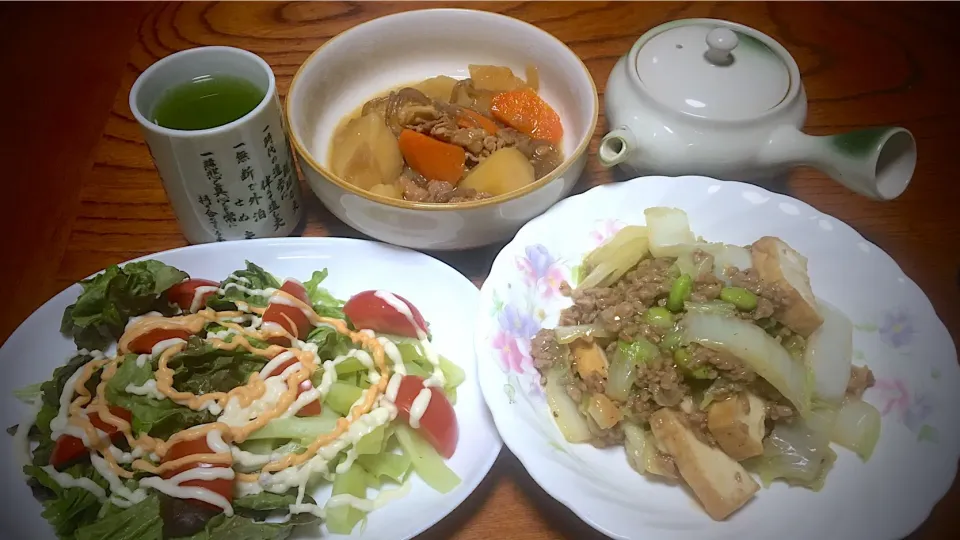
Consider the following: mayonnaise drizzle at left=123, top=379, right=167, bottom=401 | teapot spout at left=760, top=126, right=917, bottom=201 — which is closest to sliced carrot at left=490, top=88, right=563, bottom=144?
teapot spout at left=760, top=126, right=917, bottom=201

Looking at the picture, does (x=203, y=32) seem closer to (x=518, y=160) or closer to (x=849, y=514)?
(x=518, y=160)

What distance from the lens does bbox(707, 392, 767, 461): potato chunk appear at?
1.10 meters

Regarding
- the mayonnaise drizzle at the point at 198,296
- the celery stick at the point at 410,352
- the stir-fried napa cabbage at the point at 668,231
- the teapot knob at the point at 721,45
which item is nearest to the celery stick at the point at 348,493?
the celery stick at the point at 410,352

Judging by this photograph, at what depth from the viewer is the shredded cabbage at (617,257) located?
1353 millimetres

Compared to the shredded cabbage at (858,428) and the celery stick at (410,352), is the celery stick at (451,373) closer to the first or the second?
the celery stick at (410,352)

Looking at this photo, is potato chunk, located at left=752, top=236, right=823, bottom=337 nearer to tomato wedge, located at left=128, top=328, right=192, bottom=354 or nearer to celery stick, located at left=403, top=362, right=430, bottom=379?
celery stick, located at left=403, top=362, right=430, bottom=379

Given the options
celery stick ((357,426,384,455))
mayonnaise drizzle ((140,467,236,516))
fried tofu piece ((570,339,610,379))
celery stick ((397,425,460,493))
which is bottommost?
celery stick ((397,425,460,493))

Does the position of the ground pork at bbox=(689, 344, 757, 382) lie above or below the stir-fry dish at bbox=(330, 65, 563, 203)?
below

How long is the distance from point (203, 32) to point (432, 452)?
63.9 inches

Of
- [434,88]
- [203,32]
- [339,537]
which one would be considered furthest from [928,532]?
[203,32]

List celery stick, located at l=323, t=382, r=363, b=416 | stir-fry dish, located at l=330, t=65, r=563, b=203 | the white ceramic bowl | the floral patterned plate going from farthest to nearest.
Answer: stir-fry dish, located at l=330, t=65, r=563, b=203
the white ceramic bowl
celery stick, located at l=323, t=382, r=363, b=416
the floral patterned plate

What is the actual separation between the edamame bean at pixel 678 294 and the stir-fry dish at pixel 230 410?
43 cm

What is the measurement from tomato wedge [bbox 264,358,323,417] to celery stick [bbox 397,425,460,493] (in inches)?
6.1

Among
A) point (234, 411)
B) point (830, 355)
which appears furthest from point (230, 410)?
point (830, 355)
